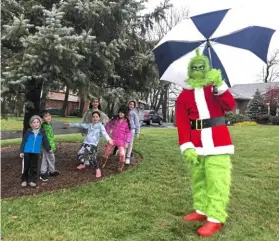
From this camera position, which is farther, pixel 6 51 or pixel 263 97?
pixel 263 97

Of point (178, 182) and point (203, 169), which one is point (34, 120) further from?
point (203, 169)

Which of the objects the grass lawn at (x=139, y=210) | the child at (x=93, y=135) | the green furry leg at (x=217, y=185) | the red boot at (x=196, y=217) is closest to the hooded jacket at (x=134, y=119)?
the grass lawn at (x=139, y=210)

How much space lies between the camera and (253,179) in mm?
6672

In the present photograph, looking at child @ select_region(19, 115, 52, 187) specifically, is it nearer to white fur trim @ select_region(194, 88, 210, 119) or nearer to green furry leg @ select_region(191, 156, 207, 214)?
green furry leg @ select_region(191, 156, 207, 214)

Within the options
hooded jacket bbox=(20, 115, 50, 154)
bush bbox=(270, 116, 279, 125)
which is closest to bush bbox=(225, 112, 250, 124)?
bush bbox=(270, 116, 279, 125)

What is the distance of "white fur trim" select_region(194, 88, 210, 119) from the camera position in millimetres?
4328

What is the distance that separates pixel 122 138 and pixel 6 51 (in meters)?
2.85

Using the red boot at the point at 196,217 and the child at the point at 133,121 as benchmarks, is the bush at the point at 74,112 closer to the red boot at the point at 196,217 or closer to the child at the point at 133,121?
the child at the point at 133,121

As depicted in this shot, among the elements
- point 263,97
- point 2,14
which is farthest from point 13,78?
point 263,97

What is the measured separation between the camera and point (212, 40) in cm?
464

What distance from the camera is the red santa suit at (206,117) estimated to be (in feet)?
13.9

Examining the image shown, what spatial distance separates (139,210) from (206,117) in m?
1.74

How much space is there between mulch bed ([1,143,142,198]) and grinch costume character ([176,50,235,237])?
8.49ft

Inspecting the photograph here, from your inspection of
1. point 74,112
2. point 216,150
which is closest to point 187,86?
point 216,150
